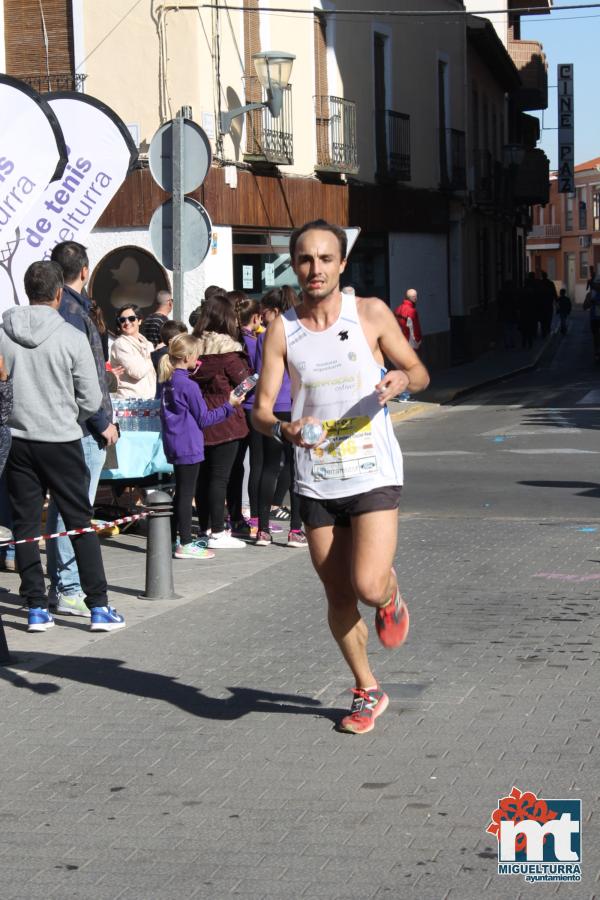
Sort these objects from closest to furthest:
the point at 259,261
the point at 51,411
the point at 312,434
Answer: the point at 312,434 < the point at 51,411 < the point at 259,261

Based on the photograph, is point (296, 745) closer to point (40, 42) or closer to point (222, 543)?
point (222, 543)

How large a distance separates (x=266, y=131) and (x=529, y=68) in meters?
31.1

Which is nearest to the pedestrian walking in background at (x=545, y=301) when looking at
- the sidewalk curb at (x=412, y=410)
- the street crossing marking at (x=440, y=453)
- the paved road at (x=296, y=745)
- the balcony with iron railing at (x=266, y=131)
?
the sidewalk curb at (x=412, y=410)

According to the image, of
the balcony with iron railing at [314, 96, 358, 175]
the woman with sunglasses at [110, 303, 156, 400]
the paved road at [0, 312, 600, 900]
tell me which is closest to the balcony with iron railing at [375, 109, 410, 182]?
the balcony with iron railing at [314, 96, 358, 175]

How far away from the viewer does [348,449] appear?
18.0ft

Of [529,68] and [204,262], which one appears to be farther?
[529,68]

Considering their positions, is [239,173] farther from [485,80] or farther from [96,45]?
[485,80]

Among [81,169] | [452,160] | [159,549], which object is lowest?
[159,549]

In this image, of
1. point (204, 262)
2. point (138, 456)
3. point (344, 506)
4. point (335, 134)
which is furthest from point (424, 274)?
point (344, 506)

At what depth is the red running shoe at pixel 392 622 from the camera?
224 inches

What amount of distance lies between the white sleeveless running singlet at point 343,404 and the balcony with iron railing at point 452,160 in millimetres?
29191

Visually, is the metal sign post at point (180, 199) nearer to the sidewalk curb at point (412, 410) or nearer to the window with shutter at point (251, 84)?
the sidewalk curb at point (412, 410)

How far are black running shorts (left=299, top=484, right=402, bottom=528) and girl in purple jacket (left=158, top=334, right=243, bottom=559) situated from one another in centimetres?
463

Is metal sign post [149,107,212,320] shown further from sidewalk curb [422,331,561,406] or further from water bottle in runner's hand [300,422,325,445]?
sidewalk curb [422,331,561,406]
